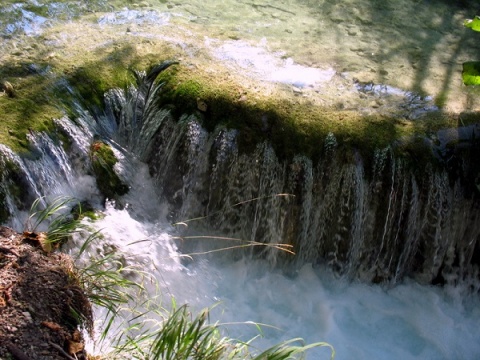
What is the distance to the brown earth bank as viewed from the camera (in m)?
2.61

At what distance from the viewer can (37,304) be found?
279 cm

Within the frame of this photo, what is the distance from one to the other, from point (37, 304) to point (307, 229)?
2.37m

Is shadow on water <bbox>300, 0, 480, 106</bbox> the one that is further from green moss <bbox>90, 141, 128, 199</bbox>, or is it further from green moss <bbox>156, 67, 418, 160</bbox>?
green moss <bbox>90, 141, 128, 199</bbox>

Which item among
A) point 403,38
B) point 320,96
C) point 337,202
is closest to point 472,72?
point 320,96

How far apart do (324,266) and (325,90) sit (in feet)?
4.97

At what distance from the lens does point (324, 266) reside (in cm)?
474

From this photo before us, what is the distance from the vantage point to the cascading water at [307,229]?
4430mm

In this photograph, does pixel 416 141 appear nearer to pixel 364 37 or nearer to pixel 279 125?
pixel 279 125

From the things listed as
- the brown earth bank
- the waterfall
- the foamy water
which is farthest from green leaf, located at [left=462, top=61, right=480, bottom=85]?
the brown earth bank

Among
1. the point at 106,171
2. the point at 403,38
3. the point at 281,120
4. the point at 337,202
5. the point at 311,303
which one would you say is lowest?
the point at 311,303

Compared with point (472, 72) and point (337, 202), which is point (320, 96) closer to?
point (337, 202)

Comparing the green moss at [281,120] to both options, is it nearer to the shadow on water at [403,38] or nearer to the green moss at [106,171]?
the green moss at [106,171]

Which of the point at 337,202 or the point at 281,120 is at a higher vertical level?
the point at 281,120

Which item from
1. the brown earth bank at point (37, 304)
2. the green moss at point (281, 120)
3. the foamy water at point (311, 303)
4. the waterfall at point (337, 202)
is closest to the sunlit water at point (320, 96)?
the foamy water at point (311, 303)
